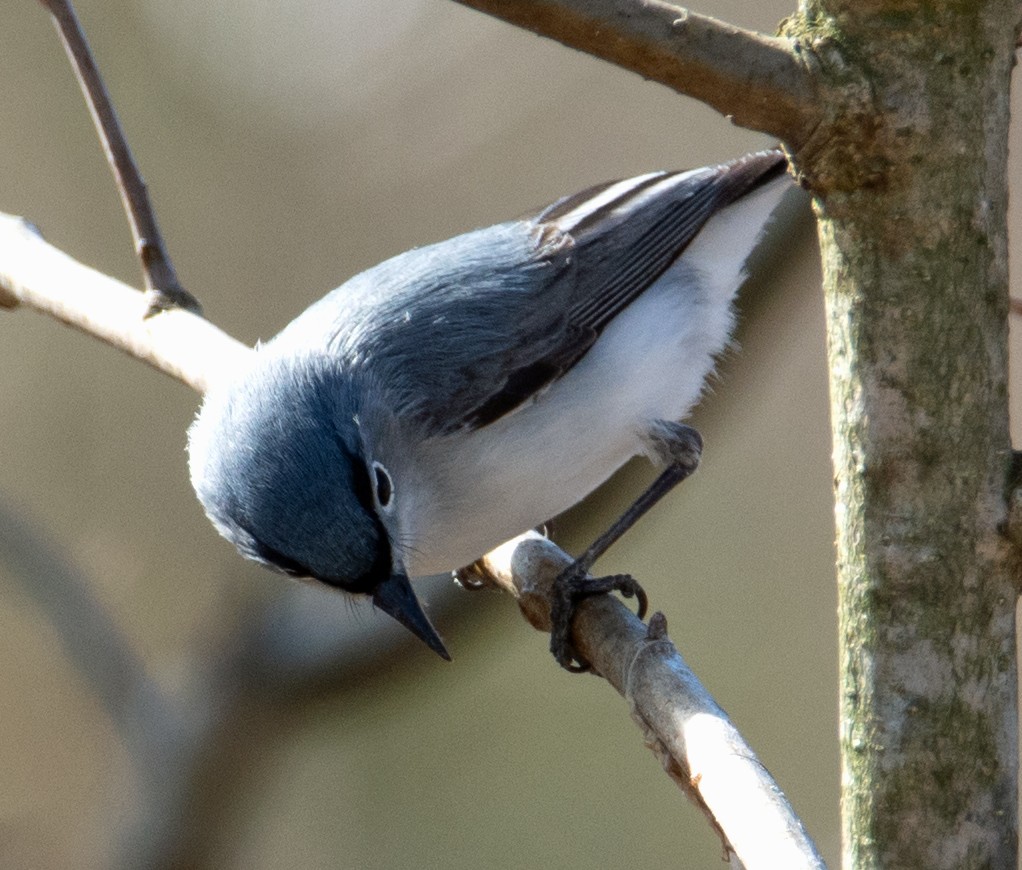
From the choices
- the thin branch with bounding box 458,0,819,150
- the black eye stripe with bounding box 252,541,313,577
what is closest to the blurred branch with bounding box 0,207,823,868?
the black eye stripe with bounding box 252,541,313,577

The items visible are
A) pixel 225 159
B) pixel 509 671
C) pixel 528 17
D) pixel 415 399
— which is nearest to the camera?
pixel 528 17

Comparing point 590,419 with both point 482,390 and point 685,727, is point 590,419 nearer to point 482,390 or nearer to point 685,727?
point 482,390

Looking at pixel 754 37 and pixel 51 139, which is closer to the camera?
pixel 754 37

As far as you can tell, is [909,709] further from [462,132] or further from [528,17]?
[462,132]

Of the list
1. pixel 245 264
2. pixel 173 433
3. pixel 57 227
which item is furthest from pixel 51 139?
pixel 173 433

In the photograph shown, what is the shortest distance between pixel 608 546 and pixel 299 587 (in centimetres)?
102

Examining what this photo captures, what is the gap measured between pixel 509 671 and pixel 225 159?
2058 mm

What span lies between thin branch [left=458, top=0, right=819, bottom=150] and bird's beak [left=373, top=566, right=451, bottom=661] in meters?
0.78

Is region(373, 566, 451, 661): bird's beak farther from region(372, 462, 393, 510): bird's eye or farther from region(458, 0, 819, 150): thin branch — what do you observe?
region(458, 0, 819, 150): thin branch

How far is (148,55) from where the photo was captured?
4.60 m

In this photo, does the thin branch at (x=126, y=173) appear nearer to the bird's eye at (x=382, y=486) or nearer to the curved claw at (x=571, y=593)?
the bird's eye at (x=382, y=486)

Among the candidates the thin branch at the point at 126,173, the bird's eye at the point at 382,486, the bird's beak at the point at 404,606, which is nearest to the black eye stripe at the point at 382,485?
the bird's eye at the point at 382,486

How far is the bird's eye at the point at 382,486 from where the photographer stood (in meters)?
1.67

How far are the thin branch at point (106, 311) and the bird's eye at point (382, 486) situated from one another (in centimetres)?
34
